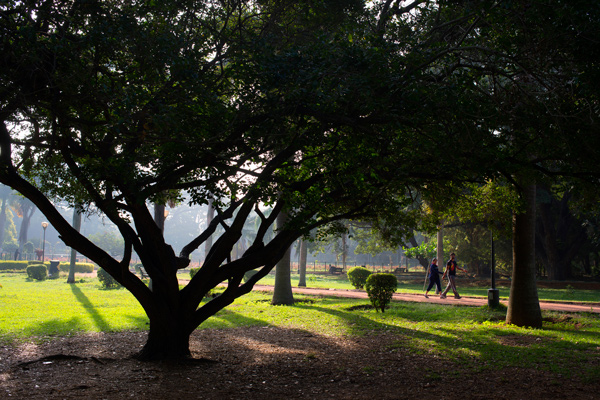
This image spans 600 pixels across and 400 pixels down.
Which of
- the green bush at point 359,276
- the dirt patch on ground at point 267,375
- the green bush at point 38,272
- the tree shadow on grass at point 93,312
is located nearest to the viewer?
the dirt patch on ground at point 267,375

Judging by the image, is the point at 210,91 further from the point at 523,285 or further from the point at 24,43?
the point at 523,285

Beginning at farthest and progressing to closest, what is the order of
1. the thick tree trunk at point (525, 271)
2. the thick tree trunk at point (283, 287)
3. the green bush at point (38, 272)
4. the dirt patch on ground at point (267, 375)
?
1. the green bush at point (38, 272)
2. the thick tree trunk at point (283, 287)
3. the thick tree trunk at point (525, 271)
4. the dirt patch on ground at point (267, 375)

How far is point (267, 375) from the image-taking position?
730 cm

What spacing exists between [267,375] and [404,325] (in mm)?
5376

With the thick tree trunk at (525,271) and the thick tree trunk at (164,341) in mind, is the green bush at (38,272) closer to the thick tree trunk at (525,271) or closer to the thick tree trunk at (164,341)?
the thick tree trunk at (164,341)

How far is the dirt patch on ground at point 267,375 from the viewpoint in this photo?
239 inches

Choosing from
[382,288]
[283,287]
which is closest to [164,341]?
[382,288]

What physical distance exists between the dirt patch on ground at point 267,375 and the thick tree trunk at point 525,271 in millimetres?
3613

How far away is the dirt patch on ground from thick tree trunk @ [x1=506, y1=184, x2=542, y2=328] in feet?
11.9

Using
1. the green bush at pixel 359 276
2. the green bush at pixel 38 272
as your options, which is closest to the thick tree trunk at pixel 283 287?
the green bush at pixel 359 276

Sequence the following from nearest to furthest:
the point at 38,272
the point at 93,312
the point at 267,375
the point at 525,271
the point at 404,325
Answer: the point at 267,375
the point at 525,271
the point at 404,325
the point at 93,312
the point at 38,272

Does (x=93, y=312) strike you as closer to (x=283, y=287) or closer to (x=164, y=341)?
(x=283, y=287)

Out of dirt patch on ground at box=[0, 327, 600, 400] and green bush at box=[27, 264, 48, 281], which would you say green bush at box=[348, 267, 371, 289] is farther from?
green bush at box=[27, 264, 48, 281]

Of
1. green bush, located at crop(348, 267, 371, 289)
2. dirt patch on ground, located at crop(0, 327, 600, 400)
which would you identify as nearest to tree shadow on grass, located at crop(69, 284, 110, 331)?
Answer: dirt patch on ground, located at crop(0, 327, 600, 400)
